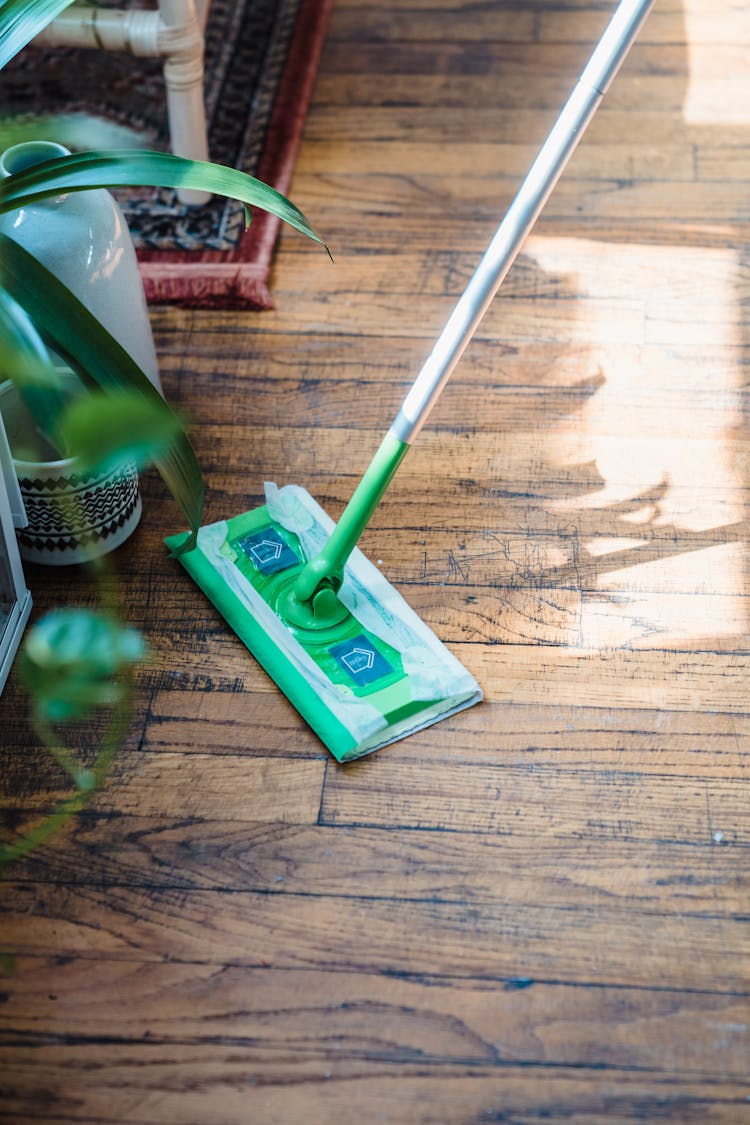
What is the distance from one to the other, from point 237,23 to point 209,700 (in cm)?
138

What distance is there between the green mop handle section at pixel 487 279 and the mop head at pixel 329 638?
45 mm

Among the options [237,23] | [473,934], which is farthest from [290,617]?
[237,23]

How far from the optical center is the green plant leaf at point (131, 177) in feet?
3.32

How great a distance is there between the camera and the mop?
1062mm

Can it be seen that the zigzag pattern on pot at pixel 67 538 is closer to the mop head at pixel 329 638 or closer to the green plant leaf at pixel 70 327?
the mop head at pixel 329 638

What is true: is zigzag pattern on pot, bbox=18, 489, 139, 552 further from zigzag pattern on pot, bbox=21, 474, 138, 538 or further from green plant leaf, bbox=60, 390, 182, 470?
green plant leaf, bbox=60, 390, 182, 470

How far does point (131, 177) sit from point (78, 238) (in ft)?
0.71

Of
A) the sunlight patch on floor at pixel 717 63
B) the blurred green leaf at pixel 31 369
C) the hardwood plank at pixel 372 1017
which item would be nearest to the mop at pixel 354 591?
the hardwood plank at pixel 372 1017

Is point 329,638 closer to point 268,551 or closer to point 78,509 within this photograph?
point 268,551

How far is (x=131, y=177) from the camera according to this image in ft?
3.32

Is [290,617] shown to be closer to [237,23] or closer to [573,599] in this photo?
[573,599]

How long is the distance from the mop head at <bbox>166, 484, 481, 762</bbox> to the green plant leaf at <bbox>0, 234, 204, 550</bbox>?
24 cm

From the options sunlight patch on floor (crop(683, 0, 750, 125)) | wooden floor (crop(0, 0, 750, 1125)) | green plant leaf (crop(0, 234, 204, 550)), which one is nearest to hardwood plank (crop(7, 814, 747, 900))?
wooden floor (crop(0, 0, 750, 1125))

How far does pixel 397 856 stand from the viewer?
41.9 inches
